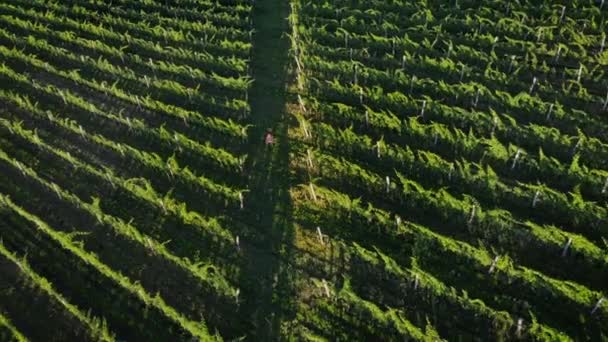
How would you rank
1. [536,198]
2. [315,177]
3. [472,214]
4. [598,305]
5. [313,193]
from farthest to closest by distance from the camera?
1. [315,177]
2. [313,193]
3. [536,198]
4. [472,214]
5. [598,305]

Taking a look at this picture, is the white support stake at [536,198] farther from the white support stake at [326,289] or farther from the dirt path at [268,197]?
the dirt path at [268,197]

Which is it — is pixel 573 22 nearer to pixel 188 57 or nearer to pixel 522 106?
pixel 522 106

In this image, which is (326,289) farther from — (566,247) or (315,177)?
(566,247)

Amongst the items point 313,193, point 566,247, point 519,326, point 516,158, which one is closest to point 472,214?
point 566,247

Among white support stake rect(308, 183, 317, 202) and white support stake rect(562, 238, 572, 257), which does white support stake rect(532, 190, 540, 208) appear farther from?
white support stake rect(308, 183, 317, 202)

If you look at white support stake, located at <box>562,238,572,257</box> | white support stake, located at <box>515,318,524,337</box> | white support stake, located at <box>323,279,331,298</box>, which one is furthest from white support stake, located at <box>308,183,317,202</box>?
white support stake, located at <box>562,238,572,257</box>

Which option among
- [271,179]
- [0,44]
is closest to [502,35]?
[271,179]
